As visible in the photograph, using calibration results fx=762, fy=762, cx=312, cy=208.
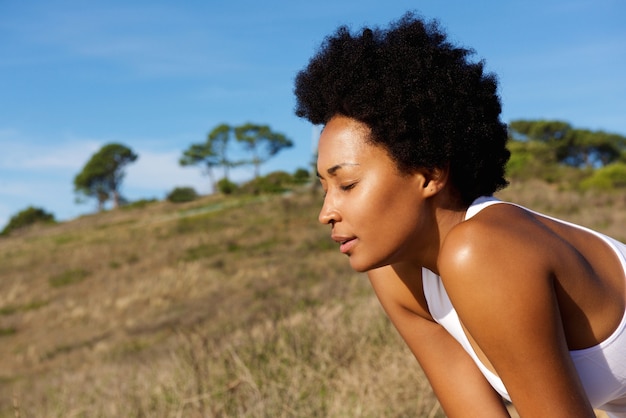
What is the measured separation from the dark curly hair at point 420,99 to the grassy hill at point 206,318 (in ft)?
7.20

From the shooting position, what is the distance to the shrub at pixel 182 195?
45.3 metres

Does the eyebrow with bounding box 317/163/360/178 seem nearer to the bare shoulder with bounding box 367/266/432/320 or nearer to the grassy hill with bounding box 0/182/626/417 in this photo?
the bare shoulder with bounding box 367/266/432/320

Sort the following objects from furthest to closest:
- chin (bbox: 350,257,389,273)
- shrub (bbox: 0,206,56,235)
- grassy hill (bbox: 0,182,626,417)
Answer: shrub (bbox: 0,206,56,235), grassy hill (bbox: 0,182,626,417), chin (bbox: 350,257,389,273)

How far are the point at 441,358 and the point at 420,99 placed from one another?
3.16ft

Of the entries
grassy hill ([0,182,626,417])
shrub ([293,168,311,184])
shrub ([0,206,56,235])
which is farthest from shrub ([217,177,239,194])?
shrub ([0,206,56,235])

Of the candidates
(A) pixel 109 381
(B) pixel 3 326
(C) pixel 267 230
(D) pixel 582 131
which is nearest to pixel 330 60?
(A) pixel 109 381

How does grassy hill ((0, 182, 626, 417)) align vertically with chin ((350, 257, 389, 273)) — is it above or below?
below

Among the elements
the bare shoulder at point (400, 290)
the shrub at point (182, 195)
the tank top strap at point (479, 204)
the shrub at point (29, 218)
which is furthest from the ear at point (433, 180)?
the shrub at point (29, 218)

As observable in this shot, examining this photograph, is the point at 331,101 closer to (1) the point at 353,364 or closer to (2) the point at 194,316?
(1) the point at 353,364

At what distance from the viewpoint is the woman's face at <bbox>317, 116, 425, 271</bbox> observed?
1.88m

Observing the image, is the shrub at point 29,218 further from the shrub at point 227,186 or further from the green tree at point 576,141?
the green tree at point 576,141

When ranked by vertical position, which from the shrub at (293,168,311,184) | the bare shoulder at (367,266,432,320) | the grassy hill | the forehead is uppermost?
the shrub at (293,168,311,184)

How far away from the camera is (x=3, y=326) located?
2098 cm

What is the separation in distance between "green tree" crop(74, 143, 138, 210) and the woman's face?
57.3 meters
